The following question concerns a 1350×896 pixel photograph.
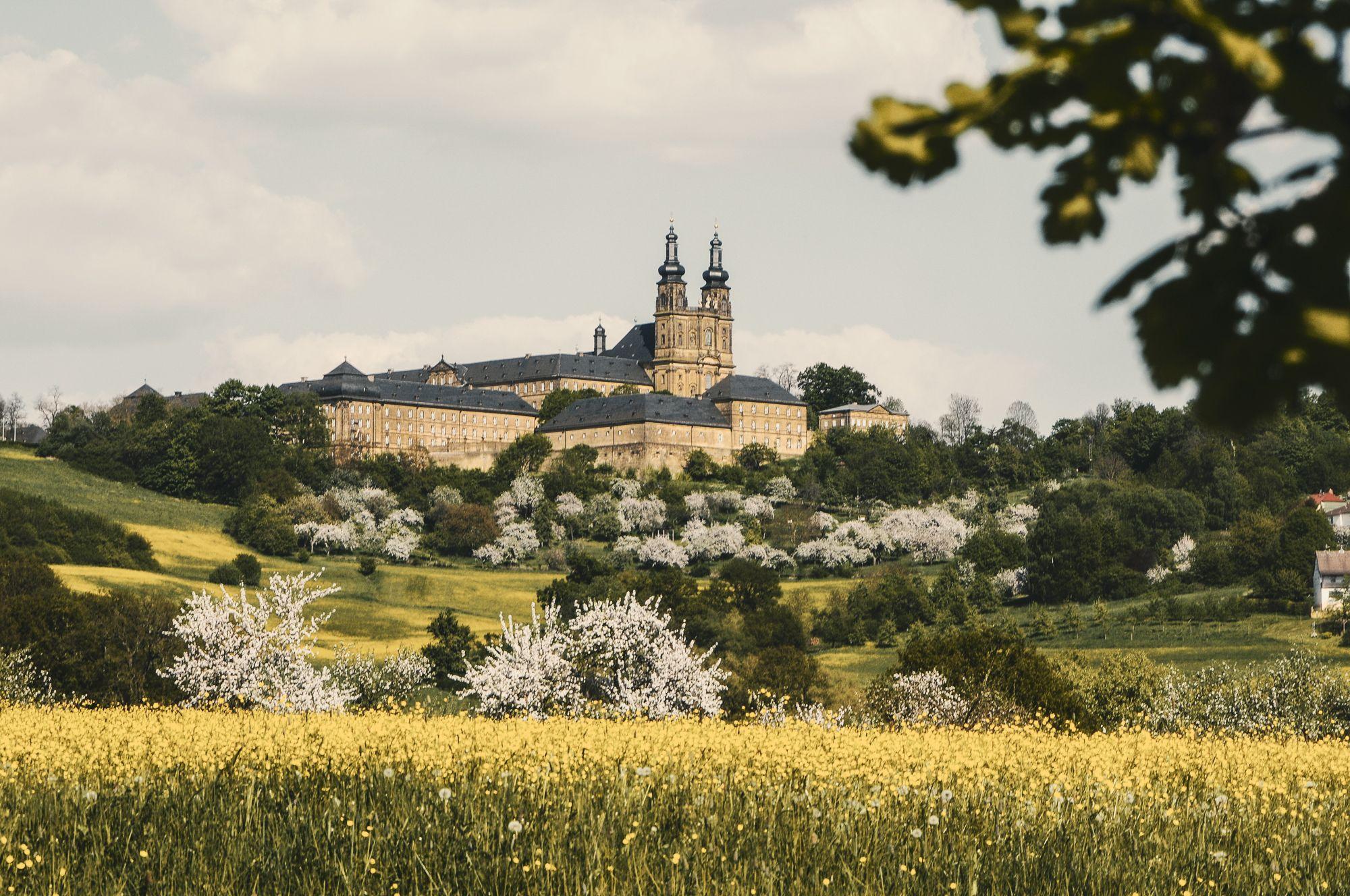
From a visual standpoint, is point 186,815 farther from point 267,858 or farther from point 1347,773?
point 1347,773

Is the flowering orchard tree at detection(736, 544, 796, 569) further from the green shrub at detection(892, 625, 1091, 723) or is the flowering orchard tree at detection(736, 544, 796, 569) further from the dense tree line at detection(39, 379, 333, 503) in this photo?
the green shrub at detection(892, 625, 1091, 723)

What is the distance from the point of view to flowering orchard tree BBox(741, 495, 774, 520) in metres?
142

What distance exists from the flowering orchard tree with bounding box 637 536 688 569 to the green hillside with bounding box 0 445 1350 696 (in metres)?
7.41

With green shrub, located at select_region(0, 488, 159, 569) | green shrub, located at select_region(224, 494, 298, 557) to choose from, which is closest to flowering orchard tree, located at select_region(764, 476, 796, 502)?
green shrub, located at select_region(224, 494, 298, 557)

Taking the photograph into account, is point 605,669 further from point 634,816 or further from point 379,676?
point 634,816

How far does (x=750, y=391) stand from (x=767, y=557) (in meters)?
71.6

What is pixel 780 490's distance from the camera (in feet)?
500

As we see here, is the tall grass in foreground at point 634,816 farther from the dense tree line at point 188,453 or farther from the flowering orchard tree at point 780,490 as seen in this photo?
the flowering orchard tree at point 780,490

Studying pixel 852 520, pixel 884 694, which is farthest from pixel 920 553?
pixel 884 694

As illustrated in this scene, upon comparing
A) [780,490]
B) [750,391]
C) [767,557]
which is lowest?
[767,557]

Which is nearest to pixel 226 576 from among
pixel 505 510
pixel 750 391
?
pixel 505 510

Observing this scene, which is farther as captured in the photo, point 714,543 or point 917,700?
point 714,543

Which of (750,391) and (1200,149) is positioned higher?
(750,391)

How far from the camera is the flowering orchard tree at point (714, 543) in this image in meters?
128
